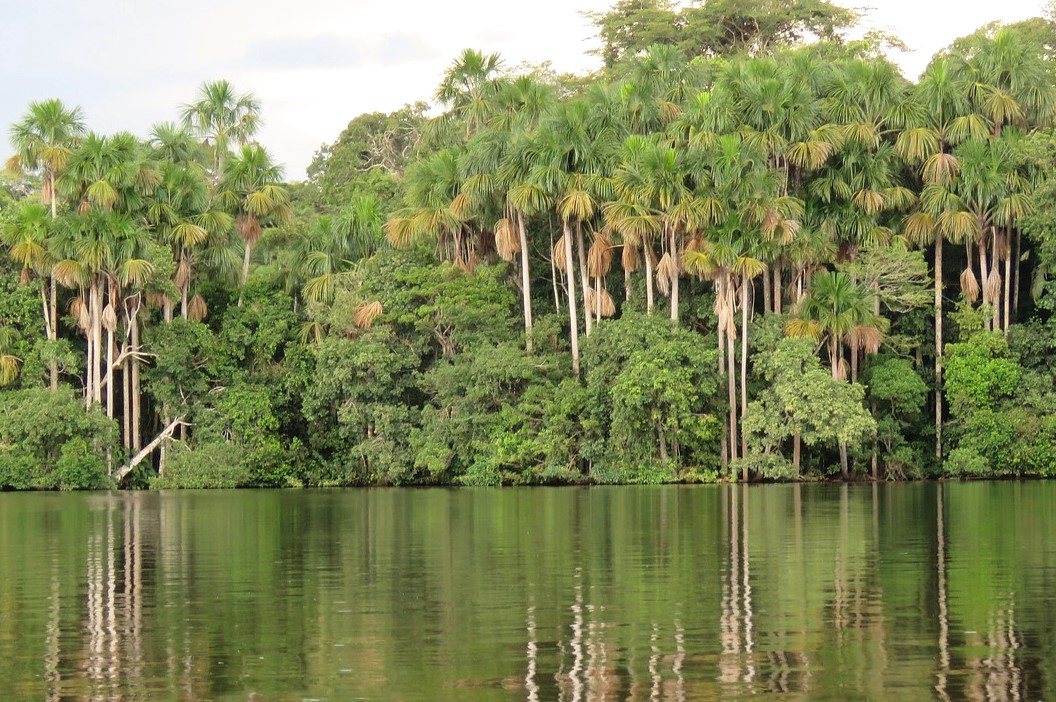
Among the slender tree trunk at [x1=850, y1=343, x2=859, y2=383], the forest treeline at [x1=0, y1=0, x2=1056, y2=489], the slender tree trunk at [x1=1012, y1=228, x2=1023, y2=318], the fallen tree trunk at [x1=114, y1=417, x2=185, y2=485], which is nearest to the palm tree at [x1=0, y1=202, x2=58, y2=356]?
the forest treeline at [x1=0, y1=0, x2=1056, y2=489]

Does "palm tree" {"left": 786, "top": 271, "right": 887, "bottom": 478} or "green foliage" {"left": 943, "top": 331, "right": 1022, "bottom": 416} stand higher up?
"palm tree" {"left": 786, "top": 271, "right": 887, "bottom": 478}

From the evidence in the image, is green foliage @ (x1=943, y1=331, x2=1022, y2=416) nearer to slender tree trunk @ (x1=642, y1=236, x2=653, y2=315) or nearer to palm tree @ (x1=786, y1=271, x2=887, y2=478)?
palm tree @ (x1=786, y1=271, x2=887, y2=478)

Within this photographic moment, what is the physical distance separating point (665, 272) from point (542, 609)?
3275 centimetres

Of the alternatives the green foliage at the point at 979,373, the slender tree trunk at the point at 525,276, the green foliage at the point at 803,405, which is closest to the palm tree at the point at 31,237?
the slender tree trunk at the point at 525,276

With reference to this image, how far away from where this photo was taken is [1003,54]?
47.7 meters

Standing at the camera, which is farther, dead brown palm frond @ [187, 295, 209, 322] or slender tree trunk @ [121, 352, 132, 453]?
dead brown palm frond @ [187, 295, 209, 322]

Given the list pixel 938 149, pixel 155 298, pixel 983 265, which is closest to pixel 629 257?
pixel 938 149

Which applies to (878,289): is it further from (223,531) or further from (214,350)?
(223,531)

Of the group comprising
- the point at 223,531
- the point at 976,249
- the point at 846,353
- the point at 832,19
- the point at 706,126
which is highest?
the point at 832,19

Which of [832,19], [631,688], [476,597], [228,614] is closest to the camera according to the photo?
[631,688]

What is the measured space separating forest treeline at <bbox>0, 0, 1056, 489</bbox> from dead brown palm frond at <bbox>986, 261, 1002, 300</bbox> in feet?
0.32

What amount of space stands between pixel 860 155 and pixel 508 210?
11.1m

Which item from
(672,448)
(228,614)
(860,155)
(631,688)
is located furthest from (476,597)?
(860,155)

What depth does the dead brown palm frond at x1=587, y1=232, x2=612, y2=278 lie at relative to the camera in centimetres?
4778
